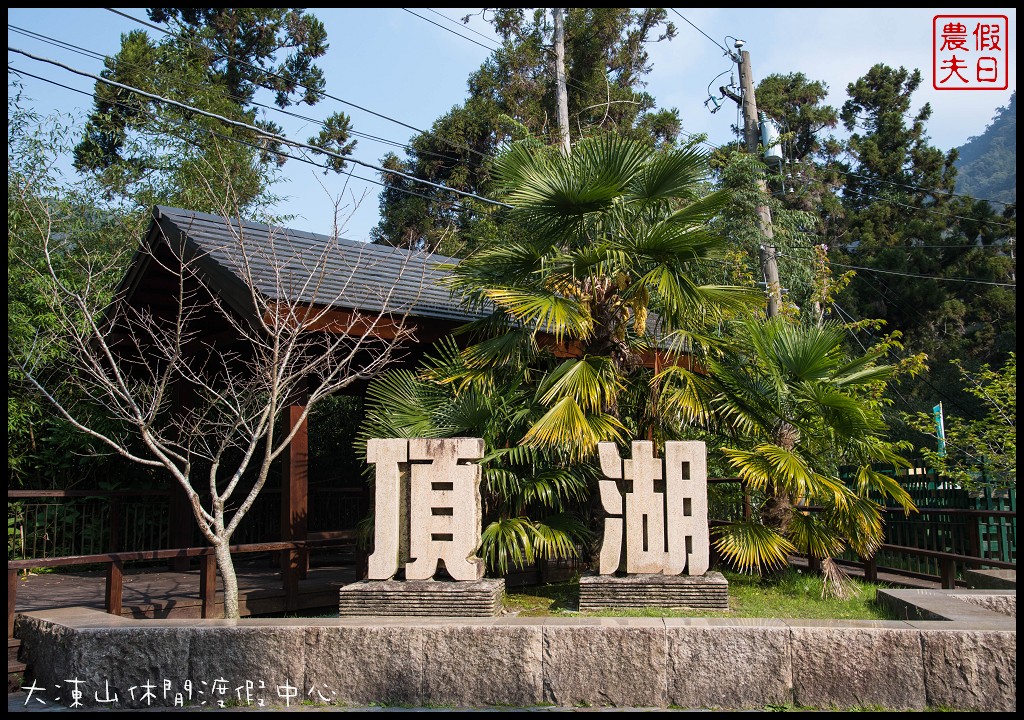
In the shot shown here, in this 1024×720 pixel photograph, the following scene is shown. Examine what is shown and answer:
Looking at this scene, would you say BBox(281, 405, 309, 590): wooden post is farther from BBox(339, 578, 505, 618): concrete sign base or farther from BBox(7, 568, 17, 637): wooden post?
BBox(7, 568, 17, 637): wooden post

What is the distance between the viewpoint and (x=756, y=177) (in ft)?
55.2

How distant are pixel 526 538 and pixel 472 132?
2049 centimetres

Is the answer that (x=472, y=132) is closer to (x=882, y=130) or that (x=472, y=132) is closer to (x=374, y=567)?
(x=882, y=130)

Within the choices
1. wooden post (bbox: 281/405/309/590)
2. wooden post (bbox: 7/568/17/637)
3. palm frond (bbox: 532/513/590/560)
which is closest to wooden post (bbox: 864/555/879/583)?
palm frond (bbox: 532/513/590/560)

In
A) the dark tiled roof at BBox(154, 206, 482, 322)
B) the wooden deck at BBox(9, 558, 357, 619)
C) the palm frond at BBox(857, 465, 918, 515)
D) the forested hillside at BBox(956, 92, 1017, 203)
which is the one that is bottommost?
the wooden deck at BBox(9, 558, 357, 619)

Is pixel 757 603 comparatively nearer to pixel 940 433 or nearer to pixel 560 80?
pixel 940 433

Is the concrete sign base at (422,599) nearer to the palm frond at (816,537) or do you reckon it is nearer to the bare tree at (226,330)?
the bare tree at (226,330)

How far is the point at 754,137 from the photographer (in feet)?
51.2

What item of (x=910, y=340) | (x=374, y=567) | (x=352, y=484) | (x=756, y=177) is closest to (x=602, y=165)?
(x=374, y=567)

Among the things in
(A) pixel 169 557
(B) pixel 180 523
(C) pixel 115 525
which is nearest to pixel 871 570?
(A) pixel 169 557

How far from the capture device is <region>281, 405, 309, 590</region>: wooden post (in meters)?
8.59

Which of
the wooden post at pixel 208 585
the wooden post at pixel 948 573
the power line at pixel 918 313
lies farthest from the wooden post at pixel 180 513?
the power line at pixel 918 313

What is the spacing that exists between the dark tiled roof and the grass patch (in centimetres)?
325

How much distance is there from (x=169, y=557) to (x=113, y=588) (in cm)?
58
